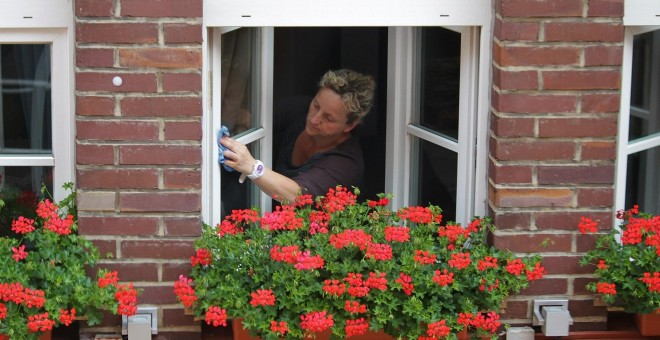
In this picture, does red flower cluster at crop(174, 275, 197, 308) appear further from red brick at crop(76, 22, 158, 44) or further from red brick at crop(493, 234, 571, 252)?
red brick at crop(493, 234, 571, 252)

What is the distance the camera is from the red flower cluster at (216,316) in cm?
449

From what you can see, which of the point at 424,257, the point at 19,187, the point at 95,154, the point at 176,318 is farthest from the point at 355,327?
the point at 19,187

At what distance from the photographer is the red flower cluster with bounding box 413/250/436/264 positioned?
15.1 ft

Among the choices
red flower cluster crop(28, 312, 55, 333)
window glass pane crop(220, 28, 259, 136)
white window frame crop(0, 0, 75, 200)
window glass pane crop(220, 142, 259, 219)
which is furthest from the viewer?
window glass pane crop(220, 142, 259, 219)

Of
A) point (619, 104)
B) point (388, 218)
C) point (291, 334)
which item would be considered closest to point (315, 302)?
point (291, 334)

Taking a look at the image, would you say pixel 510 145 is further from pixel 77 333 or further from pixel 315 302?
pixel 77 333

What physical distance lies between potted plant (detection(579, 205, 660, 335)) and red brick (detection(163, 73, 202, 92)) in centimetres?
132

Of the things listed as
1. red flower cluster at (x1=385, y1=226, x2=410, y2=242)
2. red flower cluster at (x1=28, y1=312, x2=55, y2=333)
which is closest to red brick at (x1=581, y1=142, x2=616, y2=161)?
red flower cluster at (x1=385, y1=226, x2=410, y2=242)

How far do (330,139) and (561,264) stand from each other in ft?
3.99

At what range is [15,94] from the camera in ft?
16.1

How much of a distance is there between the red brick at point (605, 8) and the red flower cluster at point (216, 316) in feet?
4.95

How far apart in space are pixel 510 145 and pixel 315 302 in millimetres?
825

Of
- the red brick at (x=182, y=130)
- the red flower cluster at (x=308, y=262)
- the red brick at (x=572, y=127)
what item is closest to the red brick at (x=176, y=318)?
the red flower cluster at (x=308, y=262)

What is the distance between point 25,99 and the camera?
4922 mm
